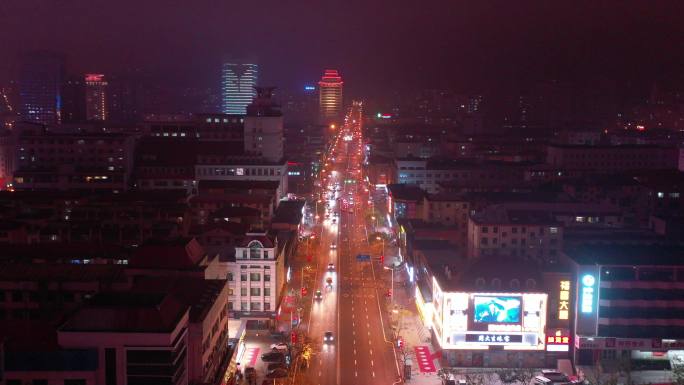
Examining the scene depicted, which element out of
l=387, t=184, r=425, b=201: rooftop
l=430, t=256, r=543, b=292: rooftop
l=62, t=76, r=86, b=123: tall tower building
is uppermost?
l=62, t=76, r=86, b=123: tall tower building

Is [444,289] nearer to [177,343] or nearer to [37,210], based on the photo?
[177,343]

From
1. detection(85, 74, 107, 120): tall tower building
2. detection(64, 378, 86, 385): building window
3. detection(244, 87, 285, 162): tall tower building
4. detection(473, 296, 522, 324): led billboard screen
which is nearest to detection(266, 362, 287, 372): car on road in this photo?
detection(473, 296, 522, 324): led billboard screen

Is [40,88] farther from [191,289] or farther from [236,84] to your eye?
[191,289]

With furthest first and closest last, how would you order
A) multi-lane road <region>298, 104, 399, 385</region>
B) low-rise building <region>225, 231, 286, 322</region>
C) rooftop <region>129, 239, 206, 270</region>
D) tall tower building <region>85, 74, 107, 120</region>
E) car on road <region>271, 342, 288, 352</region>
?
tall tower building <region>85, 74, 107, 120</region> < low-rise building <region>225, 231, 286, 322</region> < car on road <region>271, 342, 288, 352</region> < rooftop <region>129, 239, 206, 270</region> < multi-lane road <region>298, 104, 399, 385</region>

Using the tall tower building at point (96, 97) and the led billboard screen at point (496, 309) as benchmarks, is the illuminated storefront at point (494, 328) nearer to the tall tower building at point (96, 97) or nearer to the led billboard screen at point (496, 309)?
the led billboard screen at point (496, 309)

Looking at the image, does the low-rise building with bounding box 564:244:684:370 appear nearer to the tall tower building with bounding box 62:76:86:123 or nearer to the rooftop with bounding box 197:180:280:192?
the rooftop with bounding box 197:180:280:192

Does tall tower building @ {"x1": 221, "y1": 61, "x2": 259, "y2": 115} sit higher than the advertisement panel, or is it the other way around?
tall tower building @ {"x1": 221, "y1": 61, "x2": 259, "y2": 115}

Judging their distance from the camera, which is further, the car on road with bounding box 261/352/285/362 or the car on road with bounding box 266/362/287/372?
the car on road with bounding box 261/352/285/362

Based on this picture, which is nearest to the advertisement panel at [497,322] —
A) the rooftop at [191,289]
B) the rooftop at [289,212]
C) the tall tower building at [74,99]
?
the rooftop at [191,289]
